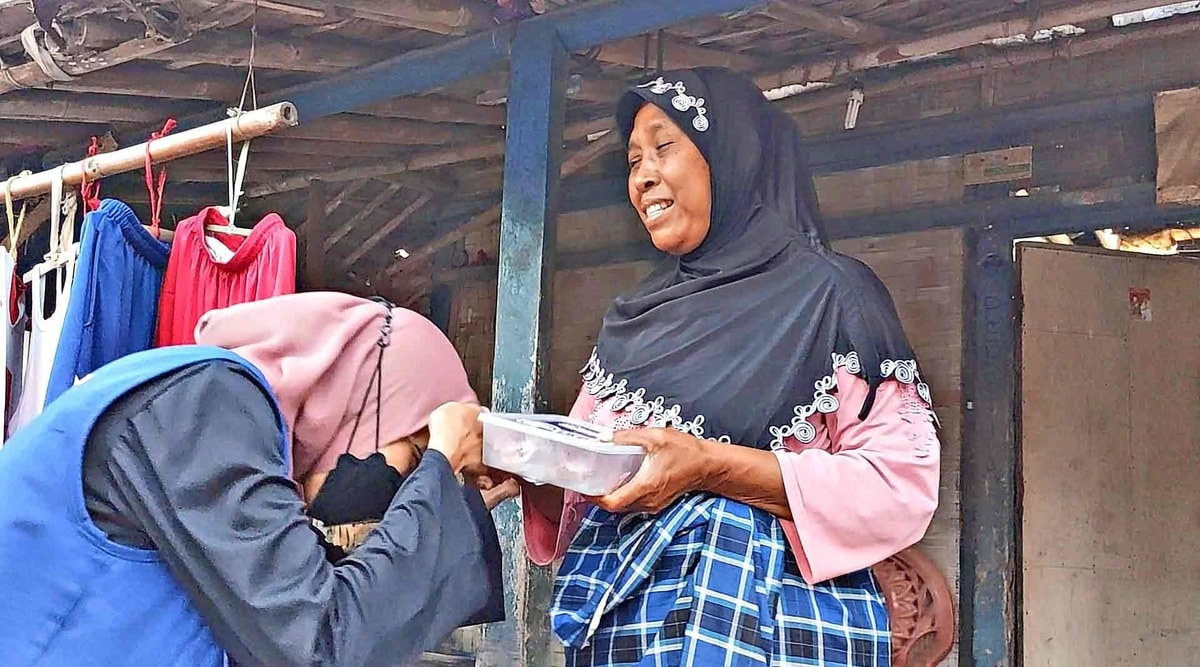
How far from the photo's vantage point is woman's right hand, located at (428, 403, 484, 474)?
1.99m

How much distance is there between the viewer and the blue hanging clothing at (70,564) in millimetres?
1641

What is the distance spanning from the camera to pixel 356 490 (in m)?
1.94

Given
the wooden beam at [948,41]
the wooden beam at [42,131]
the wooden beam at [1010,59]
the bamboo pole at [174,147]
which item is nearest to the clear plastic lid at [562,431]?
the bamboo pole at [174,147]

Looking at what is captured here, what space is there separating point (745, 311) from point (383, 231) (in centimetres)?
453

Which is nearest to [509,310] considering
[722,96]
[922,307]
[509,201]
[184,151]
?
[509,201]

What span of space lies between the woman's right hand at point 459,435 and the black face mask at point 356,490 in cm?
8

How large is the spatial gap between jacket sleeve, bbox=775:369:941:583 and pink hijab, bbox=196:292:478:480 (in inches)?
23.1

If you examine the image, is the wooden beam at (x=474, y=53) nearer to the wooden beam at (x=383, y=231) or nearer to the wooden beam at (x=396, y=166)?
the wooden beam at (x=396, y=166)

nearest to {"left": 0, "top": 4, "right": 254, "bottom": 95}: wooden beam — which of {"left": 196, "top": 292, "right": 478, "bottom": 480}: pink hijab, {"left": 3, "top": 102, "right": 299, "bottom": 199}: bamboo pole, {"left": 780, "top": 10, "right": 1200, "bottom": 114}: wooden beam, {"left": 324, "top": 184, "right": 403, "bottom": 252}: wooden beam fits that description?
{"left": 3, "top": 102, "right": 299, "bottom": 199}: bamboo pole

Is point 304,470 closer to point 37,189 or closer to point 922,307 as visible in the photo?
point 37,189

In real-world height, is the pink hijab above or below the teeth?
below

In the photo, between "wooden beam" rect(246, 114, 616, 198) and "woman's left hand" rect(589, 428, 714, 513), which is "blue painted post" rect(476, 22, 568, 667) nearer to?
"woman's left hand" rect(589, 428, 714, 513)

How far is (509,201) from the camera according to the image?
339cm

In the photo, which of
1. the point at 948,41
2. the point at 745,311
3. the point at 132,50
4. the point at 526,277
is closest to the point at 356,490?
the point at 745,311
